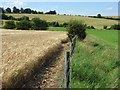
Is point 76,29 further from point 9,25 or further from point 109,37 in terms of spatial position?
point 9,25

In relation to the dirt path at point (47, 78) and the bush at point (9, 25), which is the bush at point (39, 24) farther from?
the dirt path at point (47, 78)

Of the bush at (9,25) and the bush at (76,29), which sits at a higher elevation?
the bush at (76,29)

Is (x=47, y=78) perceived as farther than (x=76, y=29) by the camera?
No

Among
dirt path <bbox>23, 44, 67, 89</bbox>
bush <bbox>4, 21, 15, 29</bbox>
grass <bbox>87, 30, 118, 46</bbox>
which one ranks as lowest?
grass <bbox>87, 30, 118, 46</bbox>

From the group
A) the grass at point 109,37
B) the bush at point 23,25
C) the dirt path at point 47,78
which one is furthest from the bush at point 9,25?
the dirt path at point 47,78

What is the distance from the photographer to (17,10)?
3989 inches

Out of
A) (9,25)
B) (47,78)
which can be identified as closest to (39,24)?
(9,25)

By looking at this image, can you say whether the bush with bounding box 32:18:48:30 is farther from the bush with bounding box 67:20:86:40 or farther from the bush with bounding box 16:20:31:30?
the bush with bounding box 67:20:86:40

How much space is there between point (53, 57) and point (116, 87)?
8406mm

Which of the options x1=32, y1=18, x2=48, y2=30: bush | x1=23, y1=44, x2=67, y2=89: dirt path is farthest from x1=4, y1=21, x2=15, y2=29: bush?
x1=23, y1=44, x2=67, y2=89: dirt path

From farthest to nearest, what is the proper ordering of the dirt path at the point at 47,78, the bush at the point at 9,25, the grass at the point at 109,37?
1. the bush at the point at 9,25
2. the grass at the point at 109,37
3. the dirt path at the point at 47,78

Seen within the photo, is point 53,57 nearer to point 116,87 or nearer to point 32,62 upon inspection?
point 32,62

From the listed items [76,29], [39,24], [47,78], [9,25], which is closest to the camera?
[47,78]

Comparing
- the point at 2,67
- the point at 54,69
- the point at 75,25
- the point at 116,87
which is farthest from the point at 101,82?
the point at 75,25
